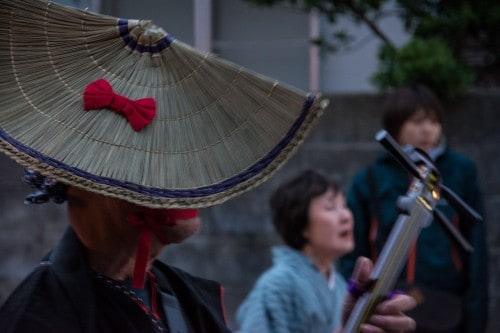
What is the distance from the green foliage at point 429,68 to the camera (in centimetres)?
573

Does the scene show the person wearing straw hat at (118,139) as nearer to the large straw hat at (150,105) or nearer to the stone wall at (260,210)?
the large straw hat at (150,105)

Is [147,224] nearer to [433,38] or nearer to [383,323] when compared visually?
[383,323]

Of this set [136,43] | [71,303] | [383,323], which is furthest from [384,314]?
[136,43]

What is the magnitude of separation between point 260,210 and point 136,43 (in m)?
4.65

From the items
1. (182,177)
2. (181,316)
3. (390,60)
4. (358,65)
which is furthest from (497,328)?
(182,177)

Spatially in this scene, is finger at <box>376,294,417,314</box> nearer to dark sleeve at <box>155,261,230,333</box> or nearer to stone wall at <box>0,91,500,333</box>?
dark sleeve at <box>155,261,230,333</box>

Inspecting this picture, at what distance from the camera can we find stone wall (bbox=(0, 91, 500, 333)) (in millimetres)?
6074

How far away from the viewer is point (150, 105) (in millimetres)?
1919

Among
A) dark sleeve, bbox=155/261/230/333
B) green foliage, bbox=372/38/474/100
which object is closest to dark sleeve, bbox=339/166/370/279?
green foliage, bbox=372/38/474/100

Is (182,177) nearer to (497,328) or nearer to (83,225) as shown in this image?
(83,225)

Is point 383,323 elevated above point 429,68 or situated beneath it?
situated beneath

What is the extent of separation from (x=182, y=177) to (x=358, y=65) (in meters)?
5.76

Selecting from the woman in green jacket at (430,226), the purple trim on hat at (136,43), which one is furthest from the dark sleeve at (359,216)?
the purple trim on hat at (136,43)

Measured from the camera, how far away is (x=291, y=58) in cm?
755
